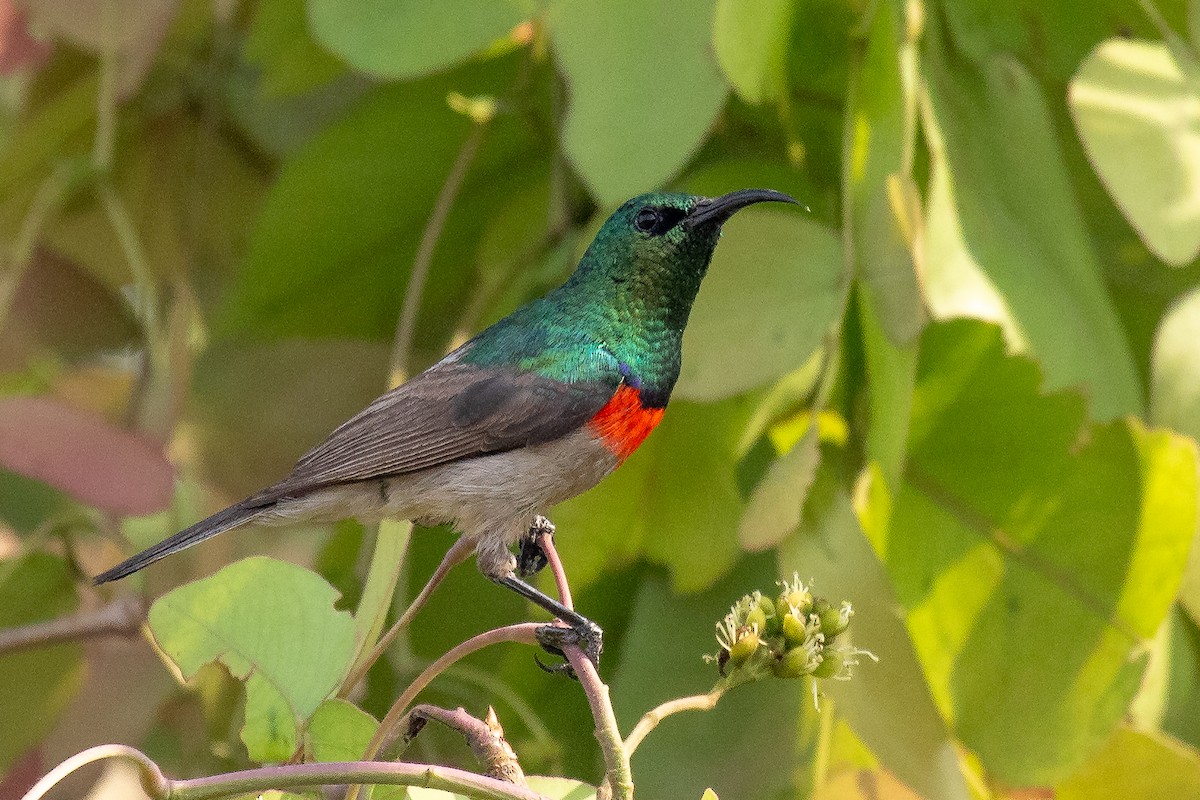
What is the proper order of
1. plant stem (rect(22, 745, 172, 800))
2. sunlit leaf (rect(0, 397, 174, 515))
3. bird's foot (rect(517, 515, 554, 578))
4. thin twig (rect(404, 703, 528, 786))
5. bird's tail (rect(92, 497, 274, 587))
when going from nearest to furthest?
plant stem (rect(22, 745, 172, 800)) → thin twig (rect(404, 703, 528, 786)) → bird's tail (rect(92, 497, 274, 587)) → bird's foot (rect(517, 515, 554, 578)) → sunlit leaf (rect(0, 397, 174, 515))

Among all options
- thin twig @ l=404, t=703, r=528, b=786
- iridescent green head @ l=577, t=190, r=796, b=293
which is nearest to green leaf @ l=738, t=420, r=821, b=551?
iridescent green head @ l=577, t=190, r=796, b=293

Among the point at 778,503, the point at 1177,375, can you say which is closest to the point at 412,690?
the point at 778,503

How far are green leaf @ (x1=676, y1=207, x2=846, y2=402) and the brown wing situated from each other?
93 mm

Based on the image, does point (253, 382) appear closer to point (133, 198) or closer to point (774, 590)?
point (133, 198)

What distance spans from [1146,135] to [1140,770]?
629 millimetres

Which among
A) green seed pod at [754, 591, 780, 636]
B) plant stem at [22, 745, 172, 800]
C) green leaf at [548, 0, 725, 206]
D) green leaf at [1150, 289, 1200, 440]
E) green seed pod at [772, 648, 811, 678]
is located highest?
green leaf at [548, 0, 725, 206]

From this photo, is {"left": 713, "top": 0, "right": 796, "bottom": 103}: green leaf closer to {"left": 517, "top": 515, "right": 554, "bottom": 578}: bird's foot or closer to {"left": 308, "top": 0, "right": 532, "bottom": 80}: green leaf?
{"left": 308, "top": 0, "right": 532, "bottom": 80}: green leaf

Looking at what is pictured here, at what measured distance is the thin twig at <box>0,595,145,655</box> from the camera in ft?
5.01

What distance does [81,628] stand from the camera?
61.1 inches

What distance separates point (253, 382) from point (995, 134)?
40.2 inches

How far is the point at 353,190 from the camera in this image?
6.01 feet

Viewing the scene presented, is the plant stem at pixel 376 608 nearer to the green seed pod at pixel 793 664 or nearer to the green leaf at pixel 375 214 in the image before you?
the green seed pod at pixel 793 664

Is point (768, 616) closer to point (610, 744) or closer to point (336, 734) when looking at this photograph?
point (610, 744)

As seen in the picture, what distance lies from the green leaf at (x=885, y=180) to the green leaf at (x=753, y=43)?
84 mm
